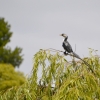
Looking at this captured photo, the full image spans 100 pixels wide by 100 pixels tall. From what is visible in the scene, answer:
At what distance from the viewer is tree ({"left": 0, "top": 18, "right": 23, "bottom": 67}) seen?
1359 inches

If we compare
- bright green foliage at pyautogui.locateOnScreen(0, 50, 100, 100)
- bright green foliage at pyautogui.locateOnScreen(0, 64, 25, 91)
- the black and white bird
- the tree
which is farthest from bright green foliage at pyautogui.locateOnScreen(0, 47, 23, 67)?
bright green foliage at pyautogui.locateOnScreen(0, 50, 100, 100)

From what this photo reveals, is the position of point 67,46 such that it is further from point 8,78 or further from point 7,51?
point 7,51

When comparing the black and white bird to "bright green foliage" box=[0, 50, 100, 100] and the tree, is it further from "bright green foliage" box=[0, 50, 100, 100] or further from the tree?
the tree

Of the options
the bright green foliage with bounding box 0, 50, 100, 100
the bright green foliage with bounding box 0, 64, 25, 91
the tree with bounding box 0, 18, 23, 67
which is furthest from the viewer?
the tree with bounding box 0, 18, 23, 67

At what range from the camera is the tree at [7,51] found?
34.5m

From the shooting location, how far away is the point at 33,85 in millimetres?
6637

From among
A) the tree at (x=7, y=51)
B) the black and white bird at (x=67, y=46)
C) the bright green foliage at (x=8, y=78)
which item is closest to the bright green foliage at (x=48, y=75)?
the black and white bird at (x=67, y=46)

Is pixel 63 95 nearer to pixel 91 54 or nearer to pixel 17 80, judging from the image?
pixel 91 54

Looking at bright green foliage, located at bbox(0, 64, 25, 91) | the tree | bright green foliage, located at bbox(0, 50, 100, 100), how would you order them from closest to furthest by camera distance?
bright green foliage, located at bbox(0, 50, 100, 100) → bright green foliage, located at bbox(0, 64, 25, 91) → the tree

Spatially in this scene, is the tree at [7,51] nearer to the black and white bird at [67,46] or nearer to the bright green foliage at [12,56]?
the bright green foliage at [12,56]

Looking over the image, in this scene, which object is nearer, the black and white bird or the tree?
the black and white bird

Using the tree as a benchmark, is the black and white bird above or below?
below

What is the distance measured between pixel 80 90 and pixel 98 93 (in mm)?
297

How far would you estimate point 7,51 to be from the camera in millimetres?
35250
